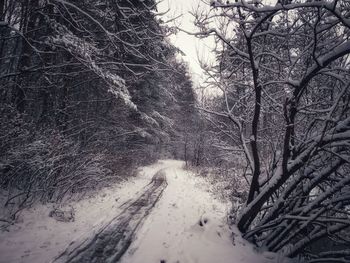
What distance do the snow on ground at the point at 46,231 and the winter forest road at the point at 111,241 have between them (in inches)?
10.4

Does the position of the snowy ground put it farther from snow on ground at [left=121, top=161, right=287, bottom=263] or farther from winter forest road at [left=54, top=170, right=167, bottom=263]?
winter forest road at [left=54, top=170, right=167, bottom=263]

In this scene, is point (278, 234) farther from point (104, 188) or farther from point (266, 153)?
point (104, 188)

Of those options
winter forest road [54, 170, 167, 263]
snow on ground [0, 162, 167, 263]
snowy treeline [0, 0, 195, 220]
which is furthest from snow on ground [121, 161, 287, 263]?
snowy treeline [0, 0, 195, 220]

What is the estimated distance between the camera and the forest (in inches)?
173

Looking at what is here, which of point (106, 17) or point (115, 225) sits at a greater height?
point (106, 17)

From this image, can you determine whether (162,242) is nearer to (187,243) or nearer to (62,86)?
(187,243)

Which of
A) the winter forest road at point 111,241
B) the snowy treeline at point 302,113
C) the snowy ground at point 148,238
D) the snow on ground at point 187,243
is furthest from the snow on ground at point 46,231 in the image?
the snowy treeline at point 302,113

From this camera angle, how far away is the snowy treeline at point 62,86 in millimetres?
6539

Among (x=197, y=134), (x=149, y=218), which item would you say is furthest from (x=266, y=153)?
(x=197, y=134)

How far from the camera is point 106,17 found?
7410mm

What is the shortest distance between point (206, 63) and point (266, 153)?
11.3ft

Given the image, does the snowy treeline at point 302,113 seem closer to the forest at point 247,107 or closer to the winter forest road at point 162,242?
the forest at point 247,107

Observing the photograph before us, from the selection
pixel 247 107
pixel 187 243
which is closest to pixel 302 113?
pixel 247 107

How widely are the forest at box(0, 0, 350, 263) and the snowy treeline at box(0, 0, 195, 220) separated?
6 cm
